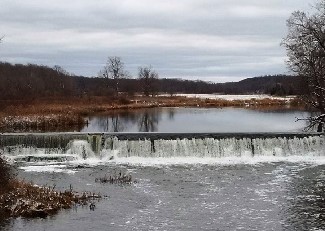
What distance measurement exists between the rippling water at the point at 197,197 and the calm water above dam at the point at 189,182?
0.03m

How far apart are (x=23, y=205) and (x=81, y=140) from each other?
39.5 ft

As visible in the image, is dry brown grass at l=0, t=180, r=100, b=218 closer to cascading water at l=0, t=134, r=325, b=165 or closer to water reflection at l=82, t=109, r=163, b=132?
cascading water at l=0, t=134, r=325, b=165

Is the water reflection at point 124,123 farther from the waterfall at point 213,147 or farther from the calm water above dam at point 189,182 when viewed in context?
the waterfall at point 213,147

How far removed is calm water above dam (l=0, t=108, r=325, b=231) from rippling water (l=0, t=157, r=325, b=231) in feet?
0.10

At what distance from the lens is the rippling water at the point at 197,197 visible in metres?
15.3

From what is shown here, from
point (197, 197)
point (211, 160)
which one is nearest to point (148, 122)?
point (211, 160)

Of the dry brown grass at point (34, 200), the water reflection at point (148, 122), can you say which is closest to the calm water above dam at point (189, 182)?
the dry brown grass at point (34, 200)

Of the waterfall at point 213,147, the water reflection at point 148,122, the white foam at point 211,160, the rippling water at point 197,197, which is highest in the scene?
the water reflection at point 148,122

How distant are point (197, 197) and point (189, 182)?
9.00 ft

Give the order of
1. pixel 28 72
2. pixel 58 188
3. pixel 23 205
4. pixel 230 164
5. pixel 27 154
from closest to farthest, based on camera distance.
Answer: pixel 23 205, pixel 58 188, pixel 230 164, pixel 27 154, pixel 28 72

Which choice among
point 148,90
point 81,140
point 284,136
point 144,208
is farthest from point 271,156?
point 148,90

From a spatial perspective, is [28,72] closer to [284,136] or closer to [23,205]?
[284,136]

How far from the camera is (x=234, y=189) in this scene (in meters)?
20.0

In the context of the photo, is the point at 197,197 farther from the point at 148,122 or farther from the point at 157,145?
the point at 148,122
